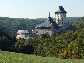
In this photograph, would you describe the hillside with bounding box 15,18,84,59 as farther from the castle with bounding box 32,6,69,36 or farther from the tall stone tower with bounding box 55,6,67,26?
the tall stone tower with bounding box 55,6,67,26

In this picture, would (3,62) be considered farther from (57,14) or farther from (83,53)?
(57,14)

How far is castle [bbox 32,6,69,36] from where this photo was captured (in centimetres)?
12366

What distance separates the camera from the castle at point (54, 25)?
4868 inches

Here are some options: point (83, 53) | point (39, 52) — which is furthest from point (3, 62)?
point (39, 52)

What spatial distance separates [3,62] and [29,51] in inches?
1985

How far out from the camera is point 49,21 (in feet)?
405

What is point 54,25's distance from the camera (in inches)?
4934

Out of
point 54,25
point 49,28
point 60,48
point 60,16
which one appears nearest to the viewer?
point 60,48

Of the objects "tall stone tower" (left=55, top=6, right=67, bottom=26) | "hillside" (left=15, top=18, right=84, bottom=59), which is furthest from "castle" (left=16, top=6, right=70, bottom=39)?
"hillside" (left=15, top=18, right=84, bottom=59)

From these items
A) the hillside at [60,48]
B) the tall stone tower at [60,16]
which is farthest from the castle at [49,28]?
the hillside at [60,48]

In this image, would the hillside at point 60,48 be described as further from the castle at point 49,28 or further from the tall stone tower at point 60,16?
the tall stone tower at point 60,16

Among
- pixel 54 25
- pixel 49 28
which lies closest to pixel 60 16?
pixel 54 25

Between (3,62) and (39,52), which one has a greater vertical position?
(3,62)

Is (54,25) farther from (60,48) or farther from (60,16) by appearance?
(60,48)
